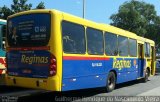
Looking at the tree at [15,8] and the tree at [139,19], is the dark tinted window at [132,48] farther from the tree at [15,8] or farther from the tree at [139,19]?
the tree at [139,19]

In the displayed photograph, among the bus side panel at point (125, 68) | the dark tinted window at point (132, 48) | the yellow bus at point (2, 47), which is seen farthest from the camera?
the dark tinted window at point (132, 48)

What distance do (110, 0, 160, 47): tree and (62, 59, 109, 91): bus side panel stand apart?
34406 millimetres

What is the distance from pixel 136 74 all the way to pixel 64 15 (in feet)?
28.6

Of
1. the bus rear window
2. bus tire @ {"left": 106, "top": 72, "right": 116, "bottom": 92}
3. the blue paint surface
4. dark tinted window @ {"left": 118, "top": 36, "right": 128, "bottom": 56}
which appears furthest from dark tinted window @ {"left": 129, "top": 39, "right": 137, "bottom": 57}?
the blue paint surface

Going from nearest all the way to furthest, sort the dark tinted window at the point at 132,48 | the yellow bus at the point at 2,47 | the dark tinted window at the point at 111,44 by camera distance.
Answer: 1. the yellow bus at the point at 2,47
2. the dark tinted window at the point at 111,44
3. the dark tinted window at the point at 132,48

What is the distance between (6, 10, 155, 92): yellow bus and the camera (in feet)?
36.8

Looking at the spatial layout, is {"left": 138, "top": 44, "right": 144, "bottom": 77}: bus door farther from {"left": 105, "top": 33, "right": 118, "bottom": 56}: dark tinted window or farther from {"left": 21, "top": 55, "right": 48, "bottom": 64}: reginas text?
{"left": 21, "top": 55, "right": 48, "bottom": 64}: reginas text

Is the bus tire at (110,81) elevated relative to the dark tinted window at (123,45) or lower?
lower

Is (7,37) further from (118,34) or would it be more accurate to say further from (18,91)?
(118,34)

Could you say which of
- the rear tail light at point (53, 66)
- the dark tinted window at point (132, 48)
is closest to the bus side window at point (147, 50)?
the dark tinted window at point (132, 48)

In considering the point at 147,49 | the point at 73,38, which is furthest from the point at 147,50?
the point at 73,38

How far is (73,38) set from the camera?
1209 cm

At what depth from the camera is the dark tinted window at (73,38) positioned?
38.3ft

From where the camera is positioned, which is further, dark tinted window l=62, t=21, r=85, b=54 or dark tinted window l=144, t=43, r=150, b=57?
dark tinted window l=144, t=43, r=150, b=57
